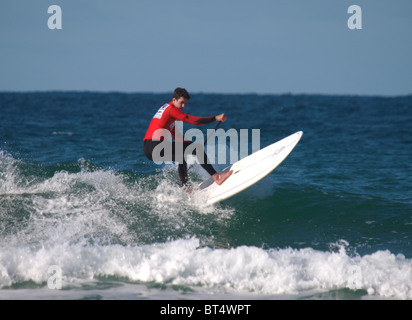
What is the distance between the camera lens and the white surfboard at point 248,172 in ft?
24.0

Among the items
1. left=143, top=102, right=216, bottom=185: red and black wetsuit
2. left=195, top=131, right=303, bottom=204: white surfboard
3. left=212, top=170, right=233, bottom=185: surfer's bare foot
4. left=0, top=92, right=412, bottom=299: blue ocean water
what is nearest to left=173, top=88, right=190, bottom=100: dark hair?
left=143, top=102, right=216, bottom=185: red and black wetsuit

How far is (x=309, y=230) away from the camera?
7250 millimetres

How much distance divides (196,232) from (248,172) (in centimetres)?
137

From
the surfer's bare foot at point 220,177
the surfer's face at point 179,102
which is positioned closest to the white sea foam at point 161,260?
the surfer's bare foot at point 220,177

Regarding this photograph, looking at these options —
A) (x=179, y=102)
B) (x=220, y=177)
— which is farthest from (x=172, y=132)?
(x=220, y=177)

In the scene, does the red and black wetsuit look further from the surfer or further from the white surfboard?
the white surfboard

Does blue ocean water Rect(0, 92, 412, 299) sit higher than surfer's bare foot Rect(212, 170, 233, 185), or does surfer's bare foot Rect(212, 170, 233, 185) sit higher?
surfer's bare foot Rect(212, 170, 233, 185)

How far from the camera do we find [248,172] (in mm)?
7523

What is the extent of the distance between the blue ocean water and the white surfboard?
270mm

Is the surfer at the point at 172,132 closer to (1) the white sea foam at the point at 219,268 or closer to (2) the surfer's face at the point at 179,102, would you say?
(2) the surfer's face at the point at 179,102

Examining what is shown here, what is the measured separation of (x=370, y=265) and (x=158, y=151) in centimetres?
339

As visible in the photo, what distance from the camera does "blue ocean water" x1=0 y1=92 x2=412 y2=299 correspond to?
17.1 ft

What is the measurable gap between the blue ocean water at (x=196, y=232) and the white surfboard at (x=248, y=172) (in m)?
0.27
